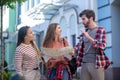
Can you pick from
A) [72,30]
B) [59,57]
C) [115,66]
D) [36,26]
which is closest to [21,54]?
[59,57]

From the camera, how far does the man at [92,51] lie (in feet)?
20.9

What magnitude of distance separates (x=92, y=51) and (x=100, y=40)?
0.23 m

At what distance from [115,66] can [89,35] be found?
34.9ft

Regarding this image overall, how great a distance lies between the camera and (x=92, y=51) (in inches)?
256

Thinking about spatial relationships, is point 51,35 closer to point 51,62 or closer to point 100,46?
point 51,62

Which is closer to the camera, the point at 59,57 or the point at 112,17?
the point at 59,57

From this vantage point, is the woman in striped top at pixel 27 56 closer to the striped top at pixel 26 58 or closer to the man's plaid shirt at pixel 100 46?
the striped top at pixel 26 58

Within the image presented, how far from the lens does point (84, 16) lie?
6.62 metres

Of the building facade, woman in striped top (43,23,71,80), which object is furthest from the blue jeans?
the building facade

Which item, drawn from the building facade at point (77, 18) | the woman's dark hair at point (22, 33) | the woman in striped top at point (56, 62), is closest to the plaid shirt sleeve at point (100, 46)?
the woman in striped top at point (56, 62)

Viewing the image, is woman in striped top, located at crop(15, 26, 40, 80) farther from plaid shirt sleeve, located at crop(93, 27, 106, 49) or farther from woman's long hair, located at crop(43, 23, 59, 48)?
plaid shirt sleeve, located at crop(93, 27, 106, 49)

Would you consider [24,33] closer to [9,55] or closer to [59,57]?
[59,57]

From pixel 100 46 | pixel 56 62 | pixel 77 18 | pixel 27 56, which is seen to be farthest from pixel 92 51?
pixel 77 18

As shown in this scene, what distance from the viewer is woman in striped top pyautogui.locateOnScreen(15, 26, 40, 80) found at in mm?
6602
